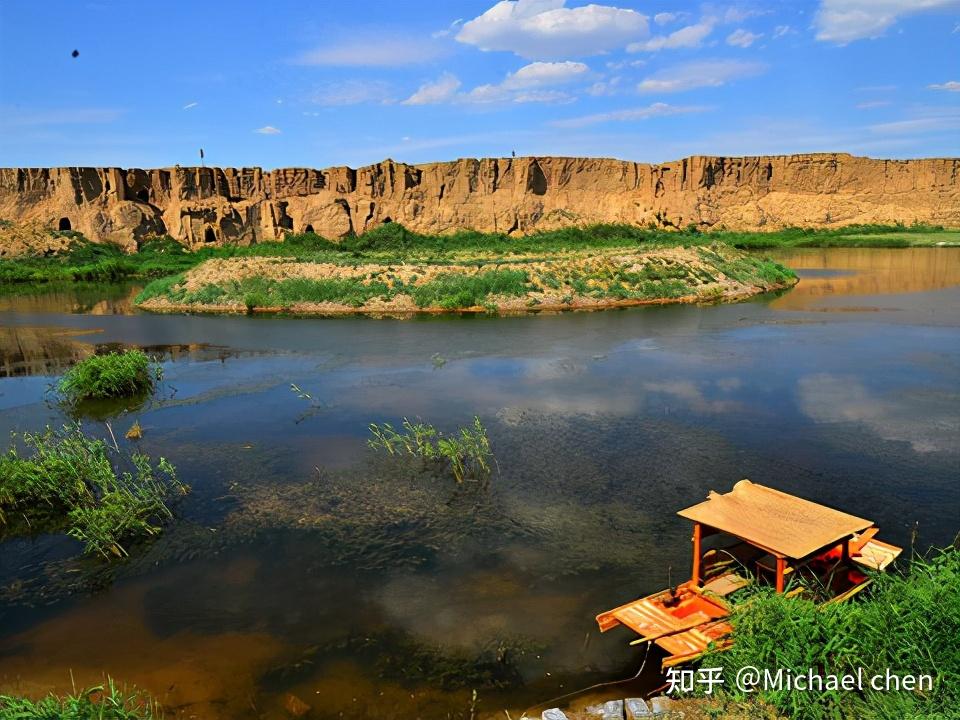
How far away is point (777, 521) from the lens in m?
6.74

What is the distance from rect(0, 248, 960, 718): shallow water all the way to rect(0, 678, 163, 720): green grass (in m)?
0.26

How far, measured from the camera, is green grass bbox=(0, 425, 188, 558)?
29.3ft

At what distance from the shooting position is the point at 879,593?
6.43 m

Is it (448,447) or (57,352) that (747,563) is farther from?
(57,352)

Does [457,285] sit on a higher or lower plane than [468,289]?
higher

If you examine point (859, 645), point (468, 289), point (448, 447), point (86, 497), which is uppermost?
point (468, 289)

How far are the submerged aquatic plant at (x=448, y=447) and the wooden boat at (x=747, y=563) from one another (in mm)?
4193

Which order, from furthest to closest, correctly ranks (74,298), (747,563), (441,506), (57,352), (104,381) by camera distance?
(74,298) < (57,352) < (104,381) < (441,506) < (747,563)

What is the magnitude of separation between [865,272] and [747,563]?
42002 millimetres

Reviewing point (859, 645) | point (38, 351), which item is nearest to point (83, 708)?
point (859, 645)

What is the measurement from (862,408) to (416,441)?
27.9 feet

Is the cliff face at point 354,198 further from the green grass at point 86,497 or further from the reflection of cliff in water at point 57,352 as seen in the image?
the green grass at point 86,497

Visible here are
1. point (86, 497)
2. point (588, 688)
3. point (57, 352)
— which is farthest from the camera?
point (57, 352)

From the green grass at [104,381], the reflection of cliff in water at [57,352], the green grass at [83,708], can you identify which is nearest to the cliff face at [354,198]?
the reflection of cliff in water at [57,352]
